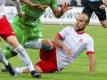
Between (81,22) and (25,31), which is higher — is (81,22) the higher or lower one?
the higher one

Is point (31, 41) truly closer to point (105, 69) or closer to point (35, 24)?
point (35, 24)

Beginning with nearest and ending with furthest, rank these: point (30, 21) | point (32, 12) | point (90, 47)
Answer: point (90, 47) < point (32, 12) < point (30, 21)

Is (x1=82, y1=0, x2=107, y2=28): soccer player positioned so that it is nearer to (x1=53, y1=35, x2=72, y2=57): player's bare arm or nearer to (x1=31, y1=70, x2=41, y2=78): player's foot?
(x1=53, y1=35, x2=72, y2=57): player's bare arm

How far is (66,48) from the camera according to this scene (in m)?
13.2

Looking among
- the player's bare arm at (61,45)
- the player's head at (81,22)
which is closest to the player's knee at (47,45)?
the player's bare arm at (61,45)

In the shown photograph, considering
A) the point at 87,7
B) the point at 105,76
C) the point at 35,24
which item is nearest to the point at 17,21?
the point at 35,24

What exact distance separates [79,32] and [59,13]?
0.90m

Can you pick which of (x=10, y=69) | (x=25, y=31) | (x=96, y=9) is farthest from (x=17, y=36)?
(x=96, y=9)

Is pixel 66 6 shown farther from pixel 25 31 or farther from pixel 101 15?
pixel 101 15

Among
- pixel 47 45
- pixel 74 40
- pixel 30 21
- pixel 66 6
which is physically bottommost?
pixel 47 45

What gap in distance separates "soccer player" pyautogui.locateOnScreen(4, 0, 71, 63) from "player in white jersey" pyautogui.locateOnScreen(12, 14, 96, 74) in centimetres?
78

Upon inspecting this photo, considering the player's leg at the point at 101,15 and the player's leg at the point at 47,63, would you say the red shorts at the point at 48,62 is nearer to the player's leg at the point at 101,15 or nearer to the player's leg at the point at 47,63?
the player's leg at the point at 47,63

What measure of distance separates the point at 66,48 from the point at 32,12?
163 cm

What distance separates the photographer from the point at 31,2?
1399 cm
